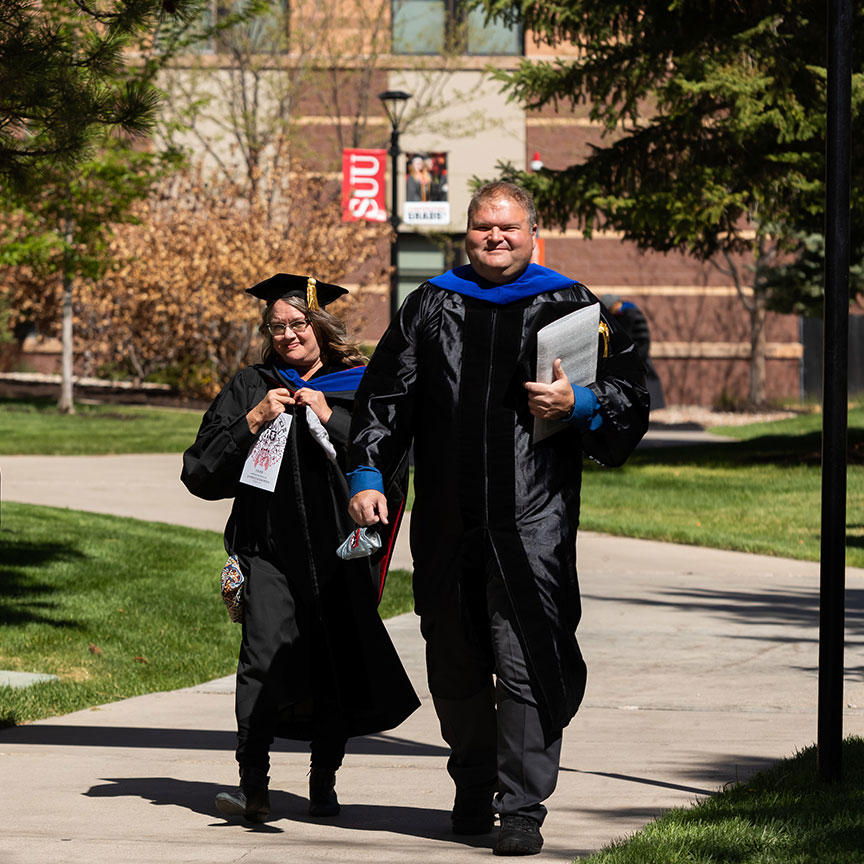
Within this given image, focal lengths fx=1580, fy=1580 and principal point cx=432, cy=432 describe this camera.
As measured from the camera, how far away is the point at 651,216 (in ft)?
65.7

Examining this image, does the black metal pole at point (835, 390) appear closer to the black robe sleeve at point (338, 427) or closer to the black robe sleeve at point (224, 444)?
the black robe sleeve at point (338, 427)

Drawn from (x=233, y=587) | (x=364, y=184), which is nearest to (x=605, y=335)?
(x=233, y=587)

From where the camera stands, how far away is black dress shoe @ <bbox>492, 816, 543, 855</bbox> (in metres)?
4.65

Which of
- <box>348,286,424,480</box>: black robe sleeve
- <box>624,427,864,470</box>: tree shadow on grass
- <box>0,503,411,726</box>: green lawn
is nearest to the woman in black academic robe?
<box>348,286,424,480</box>: black robe sleeve

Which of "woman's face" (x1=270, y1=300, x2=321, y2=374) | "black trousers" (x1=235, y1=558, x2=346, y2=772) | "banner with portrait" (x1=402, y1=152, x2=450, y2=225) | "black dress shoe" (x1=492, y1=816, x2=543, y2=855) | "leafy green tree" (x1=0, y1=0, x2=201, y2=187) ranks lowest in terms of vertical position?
→ "black dress shoe" (x1=492, y1=816, x2=543, y2=855)

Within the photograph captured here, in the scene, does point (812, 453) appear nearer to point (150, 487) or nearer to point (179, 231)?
point (150, 487)

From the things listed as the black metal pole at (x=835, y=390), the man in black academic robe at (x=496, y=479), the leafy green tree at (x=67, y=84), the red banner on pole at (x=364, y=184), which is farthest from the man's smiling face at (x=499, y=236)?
the red banner on pole at (x=364, y=184)

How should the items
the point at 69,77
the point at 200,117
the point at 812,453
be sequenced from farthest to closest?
the point at 200,117, the point at 812,453, the point at 69,77

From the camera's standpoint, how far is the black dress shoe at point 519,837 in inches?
183

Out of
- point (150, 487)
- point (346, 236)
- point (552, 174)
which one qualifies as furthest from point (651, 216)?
point (346, 236)

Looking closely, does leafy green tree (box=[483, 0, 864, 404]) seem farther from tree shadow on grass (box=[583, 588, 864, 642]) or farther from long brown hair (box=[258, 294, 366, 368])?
long brown hair (box=[258, 294, 366, 368])

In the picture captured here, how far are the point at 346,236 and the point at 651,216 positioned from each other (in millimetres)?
15001

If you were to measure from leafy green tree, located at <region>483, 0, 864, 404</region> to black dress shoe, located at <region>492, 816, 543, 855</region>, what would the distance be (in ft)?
50.5

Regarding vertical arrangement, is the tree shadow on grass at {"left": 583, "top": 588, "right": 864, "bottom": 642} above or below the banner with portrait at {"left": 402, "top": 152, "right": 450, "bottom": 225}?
below
